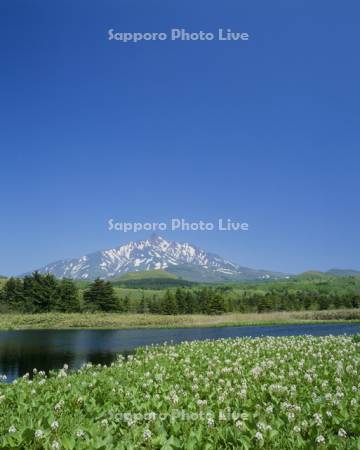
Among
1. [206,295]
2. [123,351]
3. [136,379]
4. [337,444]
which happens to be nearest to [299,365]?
[136,379]

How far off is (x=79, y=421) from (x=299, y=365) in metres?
9.86

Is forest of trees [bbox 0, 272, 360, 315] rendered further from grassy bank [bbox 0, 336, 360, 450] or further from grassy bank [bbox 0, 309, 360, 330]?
grassy bank [bbox 0, 336, 360, 450]

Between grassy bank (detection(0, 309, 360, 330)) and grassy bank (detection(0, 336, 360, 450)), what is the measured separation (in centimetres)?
4860

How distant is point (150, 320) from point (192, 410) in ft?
194

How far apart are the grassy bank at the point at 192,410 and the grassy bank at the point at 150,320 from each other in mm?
48600

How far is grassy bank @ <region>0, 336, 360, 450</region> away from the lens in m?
8.48

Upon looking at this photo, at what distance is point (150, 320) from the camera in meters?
69.2

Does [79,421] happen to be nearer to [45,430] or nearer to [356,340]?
[45,430]

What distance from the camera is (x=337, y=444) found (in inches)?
320

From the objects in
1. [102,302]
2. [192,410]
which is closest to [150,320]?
[102,302]

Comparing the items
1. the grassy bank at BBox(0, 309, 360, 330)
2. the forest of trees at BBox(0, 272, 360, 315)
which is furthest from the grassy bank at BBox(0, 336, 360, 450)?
the forest of trees at BBox(0, 272, 360, 315)

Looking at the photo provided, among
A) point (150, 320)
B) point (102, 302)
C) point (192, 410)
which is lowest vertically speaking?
point (150, 320)

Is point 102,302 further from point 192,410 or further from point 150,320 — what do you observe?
point 192,410

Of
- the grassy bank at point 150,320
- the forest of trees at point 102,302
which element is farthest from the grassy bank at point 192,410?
the forest of trees at point 102,302
